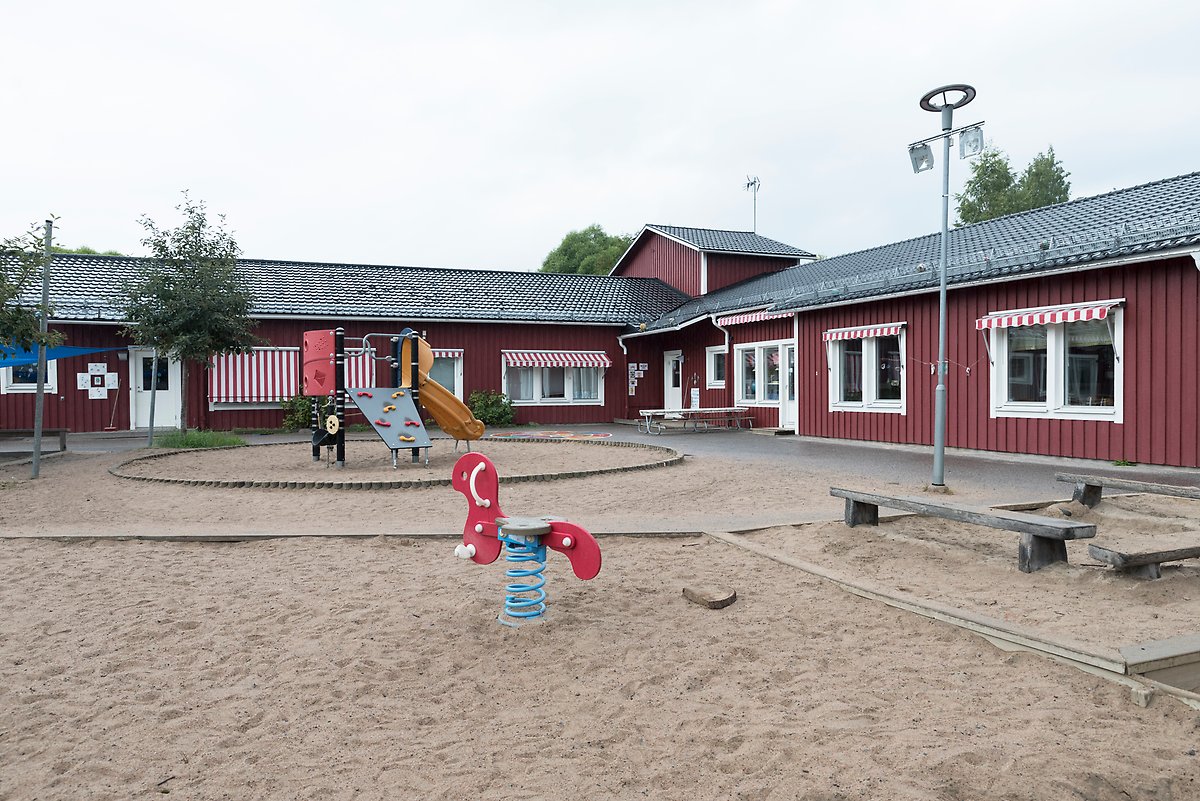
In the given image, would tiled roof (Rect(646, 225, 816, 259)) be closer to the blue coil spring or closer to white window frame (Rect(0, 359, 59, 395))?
white window frame (Rect(0, 359, 59, 395))

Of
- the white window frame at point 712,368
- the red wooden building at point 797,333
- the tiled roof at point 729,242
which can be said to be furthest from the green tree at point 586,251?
the white window frame at point 712,368

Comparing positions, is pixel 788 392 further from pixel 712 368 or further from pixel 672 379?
pixel 672 379

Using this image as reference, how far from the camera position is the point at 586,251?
59906mm

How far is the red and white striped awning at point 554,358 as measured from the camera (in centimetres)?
2473

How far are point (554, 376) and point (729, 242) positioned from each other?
27.2 feet

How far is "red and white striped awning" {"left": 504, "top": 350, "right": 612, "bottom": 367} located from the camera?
81.1 ft

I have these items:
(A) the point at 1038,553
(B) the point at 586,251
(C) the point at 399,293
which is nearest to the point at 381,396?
(A) the point at 1038,553

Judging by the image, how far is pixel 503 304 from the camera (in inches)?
1008

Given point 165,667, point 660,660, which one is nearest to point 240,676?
point 165,667

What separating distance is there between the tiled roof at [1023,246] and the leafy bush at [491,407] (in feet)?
18.4

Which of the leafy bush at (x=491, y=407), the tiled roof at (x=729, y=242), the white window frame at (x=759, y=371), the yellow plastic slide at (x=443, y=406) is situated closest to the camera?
the yellow plastic slide at (x=443, y=406)

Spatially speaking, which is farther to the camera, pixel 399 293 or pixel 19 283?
pixel 399 293

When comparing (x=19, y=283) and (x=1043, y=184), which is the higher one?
(x=1043, y=184)

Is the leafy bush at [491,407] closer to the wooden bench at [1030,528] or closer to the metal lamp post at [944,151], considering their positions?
the metal lamp post at [944,151]
